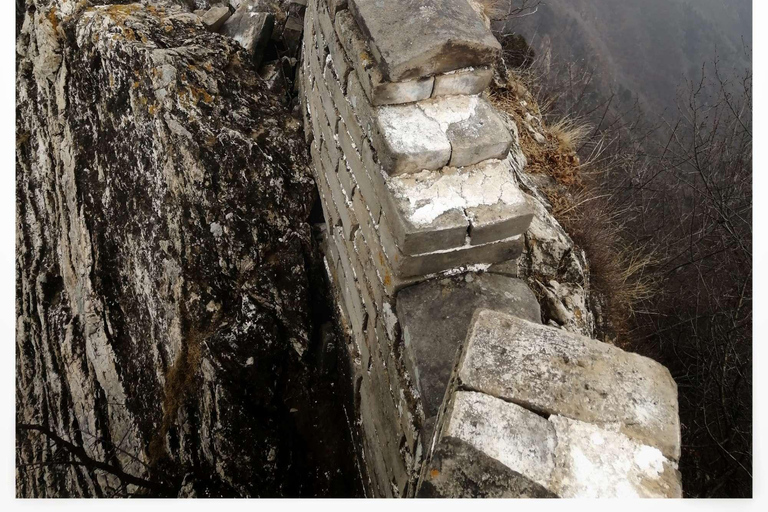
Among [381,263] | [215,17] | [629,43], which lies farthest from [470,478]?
[629,43]

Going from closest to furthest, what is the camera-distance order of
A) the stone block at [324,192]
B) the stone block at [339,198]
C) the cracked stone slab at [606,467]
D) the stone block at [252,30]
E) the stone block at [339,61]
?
1. the cracked stone slab at [606,467]
2. the stone block at [339,61]
3. the stone block at [339,198]
4. the stone block at [324,192]
5. the stone block at [252,30]

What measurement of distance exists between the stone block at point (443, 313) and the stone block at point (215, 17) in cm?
265

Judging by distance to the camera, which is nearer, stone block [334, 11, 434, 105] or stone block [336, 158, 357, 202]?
stone block [334, 11, 434, 105]

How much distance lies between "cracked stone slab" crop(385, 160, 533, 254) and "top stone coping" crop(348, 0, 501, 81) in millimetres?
369

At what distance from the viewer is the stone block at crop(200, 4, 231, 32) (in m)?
3.49

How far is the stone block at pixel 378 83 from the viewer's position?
182 centimetres

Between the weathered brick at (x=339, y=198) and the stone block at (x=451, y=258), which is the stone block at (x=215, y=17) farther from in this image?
the stone block at (x=451, y=258)

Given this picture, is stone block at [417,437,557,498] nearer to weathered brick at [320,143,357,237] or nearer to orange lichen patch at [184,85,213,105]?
weathered brick at [320,143,357,237]

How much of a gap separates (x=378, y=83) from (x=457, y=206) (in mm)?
523

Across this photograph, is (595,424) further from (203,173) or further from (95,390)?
(95,390)

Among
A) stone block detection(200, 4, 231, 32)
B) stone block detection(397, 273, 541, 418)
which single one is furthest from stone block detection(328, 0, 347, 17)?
stone block detection(200, 4, 231, 32)

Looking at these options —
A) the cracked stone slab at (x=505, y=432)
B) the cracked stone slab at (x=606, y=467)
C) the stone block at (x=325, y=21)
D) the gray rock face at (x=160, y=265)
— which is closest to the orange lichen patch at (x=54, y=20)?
the gray rock face at (x=160, y=265)

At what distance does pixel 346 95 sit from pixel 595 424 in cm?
159

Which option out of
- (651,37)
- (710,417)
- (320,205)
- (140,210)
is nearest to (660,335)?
(710,417)
